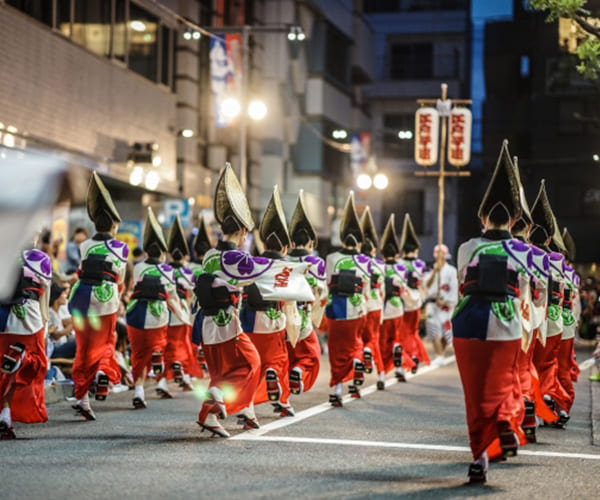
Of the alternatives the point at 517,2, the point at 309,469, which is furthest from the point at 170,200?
the point at 517,2

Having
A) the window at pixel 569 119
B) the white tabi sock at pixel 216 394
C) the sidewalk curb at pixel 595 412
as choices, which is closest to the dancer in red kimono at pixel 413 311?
the sidewalk curb at pixel 595 412

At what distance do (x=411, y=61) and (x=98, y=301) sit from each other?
43.8 m

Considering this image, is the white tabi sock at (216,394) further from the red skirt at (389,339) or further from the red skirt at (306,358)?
the red skirt at (389,339)

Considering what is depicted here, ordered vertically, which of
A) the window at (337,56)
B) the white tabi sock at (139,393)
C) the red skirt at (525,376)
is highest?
the window at (337,56)

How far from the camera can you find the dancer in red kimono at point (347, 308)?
1396 centimetres

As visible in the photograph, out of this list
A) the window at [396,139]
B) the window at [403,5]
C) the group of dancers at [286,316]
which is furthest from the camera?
the window at [403,5]

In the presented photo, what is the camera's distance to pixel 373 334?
15.5m

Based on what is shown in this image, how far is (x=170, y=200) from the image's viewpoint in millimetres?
24984

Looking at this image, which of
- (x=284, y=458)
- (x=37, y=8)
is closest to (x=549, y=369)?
(x=284, y=458)

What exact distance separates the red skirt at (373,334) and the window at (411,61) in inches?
1556

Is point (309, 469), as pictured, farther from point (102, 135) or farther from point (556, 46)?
point (556, 46)

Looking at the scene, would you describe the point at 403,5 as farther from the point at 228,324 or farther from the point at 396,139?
the point at 228,324

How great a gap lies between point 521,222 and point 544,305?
0.83m

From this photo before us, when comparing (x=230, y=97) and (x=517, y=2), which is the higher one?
(x=517, y=2)
